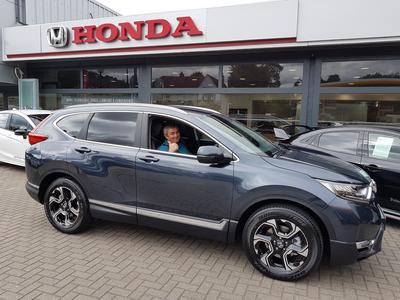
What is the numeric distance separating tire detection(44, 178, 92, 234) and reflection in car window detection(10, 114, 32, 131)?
4.55 m

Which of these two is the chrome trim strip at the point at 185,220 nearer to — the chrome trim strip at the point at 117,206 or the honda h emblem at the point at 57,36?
the chrome trim strip at the point at 117,206

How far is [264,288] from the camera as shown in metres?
3.17

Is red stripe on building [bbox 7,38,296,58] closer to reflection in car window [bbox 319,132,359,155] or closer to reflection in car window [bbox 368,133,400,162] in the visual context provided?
reflection in car window [bbox 319,132,359,155]

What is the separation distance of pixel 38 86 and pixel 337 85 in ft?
36.0

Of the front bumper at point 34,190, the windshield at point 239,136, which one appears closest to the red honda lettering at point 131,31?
the front bumper at point 34,190

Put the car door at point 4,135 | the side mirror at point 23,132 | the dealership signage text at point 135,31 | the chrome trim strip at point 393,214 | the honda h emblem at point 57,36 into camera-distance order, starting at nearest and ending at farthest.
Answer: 1. the chrome trim strip at point 393,214
2. the side mirror at point 23,132
3. the car door at point 4,135
4. the dealership signage text at point 135,31
5. the honda h emblem at point 57,36

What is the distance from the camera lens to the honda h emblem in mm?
11281

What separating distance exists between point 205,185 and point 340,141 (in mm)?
2933

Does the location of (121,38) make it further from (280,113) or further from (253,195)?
(253,195)

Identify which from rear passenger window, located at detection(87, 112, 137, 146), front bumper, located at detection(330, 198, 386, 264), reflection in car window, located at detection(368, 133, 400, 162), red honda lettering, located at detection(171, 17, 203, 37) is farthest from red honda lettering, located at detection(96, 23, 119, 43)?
front bumper, located at detection(330, 198, 386, 264)

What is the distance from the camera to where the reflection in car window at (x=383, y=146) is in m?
4.90

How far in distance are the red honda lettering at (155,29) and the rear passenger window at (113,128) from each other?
624 centimetres

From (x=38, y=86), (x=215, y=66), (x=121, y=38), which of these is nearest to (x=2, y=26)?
(x=38, y=86)

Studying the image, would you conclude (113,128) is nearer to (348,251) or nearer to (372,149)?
(348,251)
